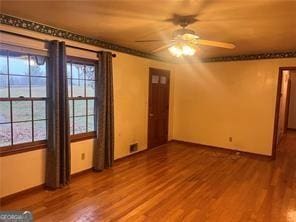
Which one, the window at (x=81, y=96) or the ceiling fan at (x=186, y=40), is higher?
the ceiling fan at (x=186, y=40)

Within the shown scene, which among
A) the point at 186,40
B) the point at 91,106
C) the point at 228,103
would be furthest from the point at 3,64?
the point at 228,103

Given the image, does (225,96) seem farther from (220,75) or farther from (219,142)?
(219,142)

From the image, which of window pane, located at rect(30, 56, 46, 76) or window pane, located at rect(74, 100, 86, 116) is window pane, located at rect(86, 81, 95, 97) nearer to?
window pane, located at rect(74, 100, 86, 116)

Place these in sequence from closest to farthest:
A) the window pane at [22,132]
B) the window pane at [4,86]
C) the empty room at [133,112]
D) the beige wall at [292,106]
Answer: the empty room at [133,112]
the window pane at [4,86]
the window pane at [22,132]
the beige wall at [292,106]

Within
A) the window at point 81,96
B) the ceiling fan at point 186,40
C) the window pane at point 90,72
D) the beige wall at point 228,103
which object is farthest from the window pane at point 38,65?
the beige wall at point 228,103

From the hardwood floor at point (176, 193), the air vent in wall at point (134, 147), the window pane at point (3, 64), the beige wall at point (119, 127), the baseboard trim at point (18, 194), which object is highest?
the window pane at point (3, 64)

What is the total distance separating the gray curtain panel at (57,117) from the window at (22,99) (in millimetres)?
146

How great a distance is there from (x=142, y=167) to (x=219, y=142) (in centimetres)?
237

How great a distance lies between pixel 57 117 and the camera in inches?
133

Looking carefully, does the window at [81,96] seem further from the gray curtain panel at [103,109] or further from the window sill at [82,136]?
the gray curtain panel at [103,109]

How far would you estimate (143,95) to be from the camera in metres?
5.42

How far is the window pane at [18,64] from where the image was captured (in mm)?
3042

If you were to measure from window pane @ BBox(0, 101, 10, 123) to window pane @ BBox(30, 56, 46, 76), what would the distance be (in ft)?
1.81

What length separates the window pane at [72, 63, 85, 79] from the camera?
3.91 m
